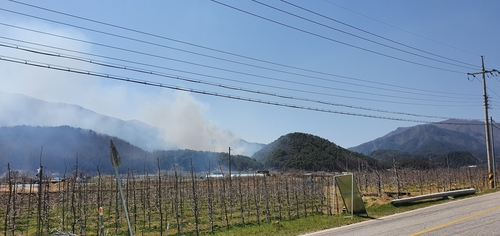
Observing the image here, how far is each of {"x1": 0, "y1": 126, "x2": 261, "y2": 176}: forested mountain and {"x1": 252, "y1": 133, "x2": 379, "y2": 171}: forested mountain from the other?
687cm

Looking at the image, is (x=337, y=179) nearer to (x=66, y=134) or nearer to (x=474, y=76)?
(x=474, y=76)

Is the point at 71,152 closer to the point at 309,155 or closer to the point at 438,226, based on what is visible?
the point at 309,155

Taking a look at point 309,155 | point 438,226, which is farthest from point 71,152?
point 438,226

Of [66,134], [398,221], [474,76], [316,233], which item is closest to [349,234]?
[316,233]

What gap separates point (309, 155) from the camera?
9106 cm

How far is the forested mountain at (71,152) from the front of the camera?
104375mm

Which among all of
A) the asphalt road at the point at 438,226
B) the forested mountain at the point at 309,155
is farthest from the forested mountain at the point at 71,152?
the asphalt road at the point at 438,226

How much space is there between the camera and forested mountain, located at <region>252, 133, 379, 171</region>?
281 ft

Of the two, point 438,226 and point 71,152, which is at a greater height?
point 71,152

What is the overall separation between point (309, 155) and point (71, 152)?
7553 centimetres

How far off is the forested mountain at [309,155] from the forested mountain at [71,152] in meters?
6.87

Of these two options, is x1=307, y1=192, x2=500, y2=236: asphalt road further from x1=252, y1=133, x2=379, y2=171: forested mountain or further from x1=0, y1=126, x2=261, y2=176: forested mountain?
x1=0, y1=126, x2=261, y2=176: forested mountain

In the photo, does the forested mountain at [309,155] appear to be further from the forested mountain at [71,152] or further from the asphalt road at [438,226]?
the asphalt road at [438,226]

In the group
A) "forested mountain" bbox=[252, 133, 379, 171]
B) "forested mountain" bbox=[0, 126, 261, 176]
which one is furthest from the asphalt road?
"forested mountain" bbox=[0, 126, 261, 176]
